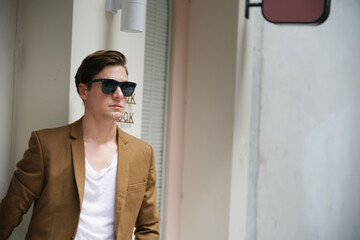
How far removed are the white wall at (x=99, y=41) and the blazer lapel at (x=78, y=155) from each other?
0.37 metres

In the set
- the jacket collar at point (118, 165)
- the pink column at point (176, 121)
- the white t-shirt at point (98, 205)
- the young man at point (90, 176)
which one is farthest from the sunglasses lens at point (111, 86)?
the pink column at point (176, 121)

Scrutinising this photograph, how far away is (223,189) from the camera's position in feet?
14.6

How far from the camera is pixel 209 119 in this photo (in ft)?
15.0

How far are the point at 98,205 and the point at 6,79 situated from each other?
1.09 meters

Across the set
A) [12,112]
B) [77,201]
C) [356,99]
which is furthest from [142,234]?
[356,99]

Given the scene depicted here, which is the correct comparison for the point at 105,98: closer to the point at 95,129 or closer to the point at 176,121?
the point at 95,129

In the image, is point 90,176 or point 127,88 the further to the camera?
point 127,88

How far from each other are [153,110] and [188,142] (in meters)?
0.51

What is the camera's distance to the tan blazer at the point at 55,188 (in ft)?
8.29

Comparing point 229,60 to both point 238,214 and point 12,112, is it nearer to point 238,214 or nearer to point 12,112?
point 238,214

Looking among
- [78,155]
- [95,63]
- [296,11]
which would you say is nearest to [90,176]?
[78,155]

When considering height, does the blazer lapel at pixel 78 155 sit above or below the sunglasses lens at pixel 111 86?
below

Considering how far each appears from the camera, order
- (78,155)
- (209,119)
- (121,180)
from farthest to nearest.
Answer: (209,119), (121,180), (78,155)

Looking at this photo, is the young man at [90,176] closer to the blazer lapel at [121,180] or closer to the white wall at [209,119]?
the blazer lapel at [121,180]
